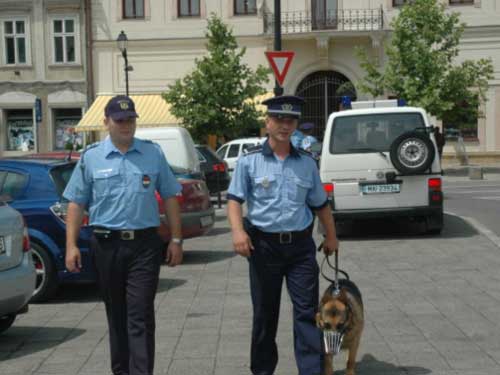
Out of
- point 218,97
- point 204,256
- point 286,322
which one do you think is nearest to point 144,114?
point 218,97

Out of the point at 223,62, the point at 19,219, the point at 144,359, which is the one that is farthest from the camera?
the point at 223,62

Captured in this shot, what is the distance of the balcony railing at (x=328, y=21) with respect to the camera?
119ft

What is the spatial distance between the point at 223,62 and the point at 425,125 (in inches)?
843

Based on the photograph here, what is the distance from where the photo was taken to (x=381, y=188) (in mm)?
13047

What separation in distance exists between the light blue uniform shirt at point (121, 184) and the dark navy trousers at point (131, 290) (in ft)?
0.43

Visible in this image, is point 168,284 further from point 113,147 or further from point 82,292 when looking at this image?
point 113,147

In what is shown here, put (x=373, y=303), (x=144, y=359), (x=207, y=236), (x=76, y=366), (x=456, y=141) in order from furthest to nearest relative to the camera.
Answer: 1. (x=456, y=141)
2. (x=207, y=236)
3. (x=373, y=303)
4. (x=76, y=366)
5. (x=144, y=359)

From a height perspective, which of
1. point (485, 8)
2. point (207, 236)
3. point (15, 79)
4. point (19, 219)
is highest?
point (485, 8)

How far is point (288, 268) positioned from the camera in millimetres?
5586

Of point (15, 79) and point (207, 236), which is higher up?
point (15, 79)

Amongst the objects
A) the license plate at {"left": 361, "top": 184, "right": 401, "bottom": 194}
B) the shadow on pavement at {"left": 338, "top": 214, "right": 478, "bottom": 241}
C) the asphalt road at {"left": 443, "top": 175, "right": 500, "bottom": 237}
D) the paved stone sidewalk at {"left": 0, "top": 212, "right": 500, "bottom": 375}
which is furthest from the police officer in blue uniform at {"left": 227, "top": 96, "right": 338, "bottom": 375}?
the asphalt road at {"left": 443, "top": 175, "right": 500, "bottom": 237}

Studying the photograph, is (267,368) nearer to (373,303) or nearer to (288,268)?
(288,268)

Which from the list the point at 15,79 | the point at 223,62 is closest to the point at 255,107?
the point at 223,62

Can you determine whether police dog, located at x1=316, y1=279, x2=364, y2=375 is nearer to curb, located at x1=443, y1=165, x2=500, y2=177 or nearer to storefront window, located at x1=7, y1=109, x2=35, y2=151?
curb, located at x1=443, y1=165, x2=500, y2=177
